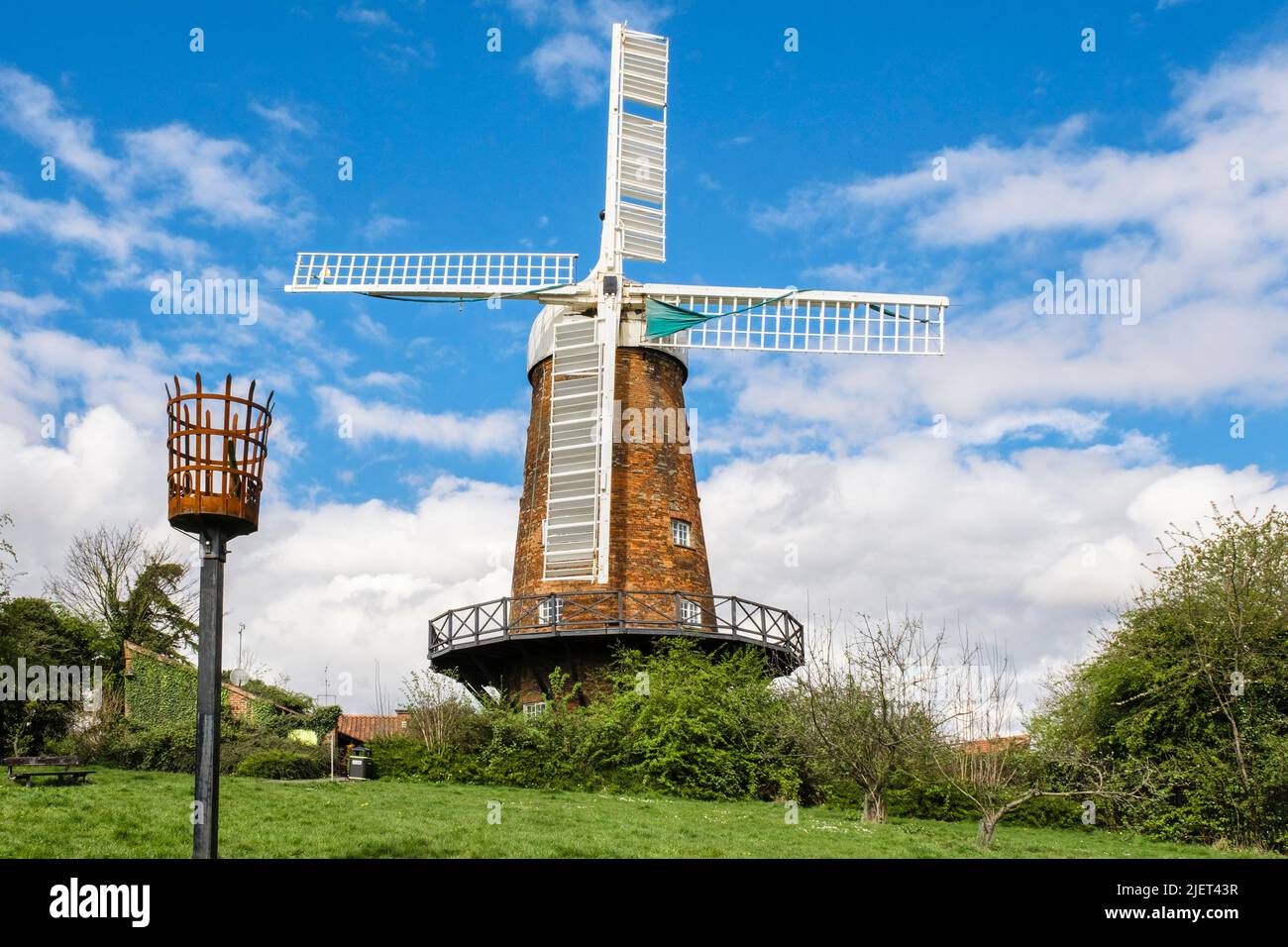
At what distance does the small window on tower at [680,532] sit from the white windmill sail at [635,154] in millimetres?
5813

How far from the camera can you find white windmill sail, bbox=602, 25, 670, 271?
26.8 metres

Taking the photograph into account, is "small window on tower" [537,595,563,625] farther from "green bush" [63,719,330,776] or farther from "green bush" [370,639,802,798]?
"green bush" [63,719,330,776]

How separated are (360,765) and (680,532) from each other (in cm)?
804

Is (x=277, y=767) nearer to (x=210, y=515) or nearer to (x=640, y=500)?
(x=640, y=500)

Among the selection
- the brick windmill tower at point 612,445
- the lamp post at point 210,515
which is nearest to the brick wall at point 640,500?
the brick windmill tower at point 612,445

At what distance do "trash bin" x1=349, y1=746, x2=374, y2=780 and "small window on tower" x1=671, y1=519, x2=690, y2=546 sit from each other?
24.7 feet

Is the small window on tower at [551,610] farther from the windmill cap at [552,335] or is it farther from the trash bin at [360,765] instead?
the windmill cap at [552,335]

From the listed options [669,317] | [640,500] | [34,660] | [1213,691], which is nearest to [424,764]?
[640,500]

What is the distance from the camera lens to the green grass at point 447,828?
12.1m

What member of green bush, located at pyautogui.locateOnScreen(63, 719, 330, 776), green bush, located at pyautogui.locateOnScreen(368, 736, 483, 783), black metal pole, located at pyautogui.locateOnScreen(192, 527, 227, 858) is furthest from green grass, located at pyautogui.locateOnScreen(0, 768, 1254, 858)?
black metal pole, located at pyautogui.locateOnScreen(192, 527, 227, 858)

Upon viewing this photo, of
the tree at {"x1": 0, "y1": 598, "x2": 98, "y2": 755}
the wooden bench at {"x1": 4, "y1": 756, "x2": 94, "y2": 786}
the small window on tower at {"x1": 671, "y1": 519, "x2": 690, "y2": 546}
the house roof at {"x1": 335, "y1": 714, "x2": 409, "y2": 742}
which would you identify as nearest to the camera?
the wooden bench at {"x1": 4, "y1": 756, "x2": 94, "y2": 786}

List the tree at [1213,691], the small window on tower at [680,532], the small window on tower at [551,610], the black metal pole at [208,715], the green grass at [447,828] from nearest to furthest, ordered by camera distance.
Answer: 1. the black metal pole at [208,715]
2. the green grass at [447,828]
3. the tree at [1213,691]
4. the small window on tower at [551,610]
5. the small window on tower at [680,532]

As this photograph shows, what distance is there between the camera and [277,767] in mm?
21562
